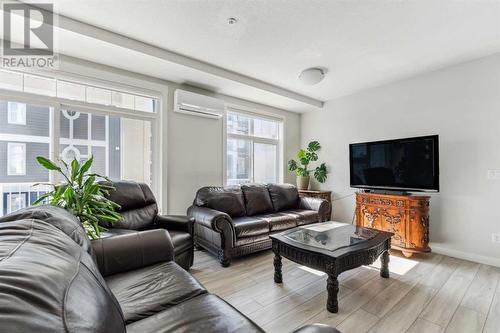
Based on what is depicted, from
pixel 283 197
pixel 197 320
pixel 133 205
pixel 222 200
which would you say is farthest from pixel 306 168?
pixel 197 320

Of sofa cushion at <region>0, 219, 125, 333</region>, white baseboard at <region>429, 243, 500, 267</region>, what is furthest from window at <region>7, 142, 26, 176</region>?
white baseboard at <region>429, 243, 500, 267</region>

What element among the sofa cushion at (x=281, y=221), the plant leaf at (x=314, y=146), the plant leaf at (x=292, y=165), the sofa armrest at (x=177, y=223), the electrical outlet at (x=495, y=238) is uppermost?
the plant leaf at (x=314, y=146)

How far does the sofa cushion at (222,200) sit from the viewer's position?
327 cm

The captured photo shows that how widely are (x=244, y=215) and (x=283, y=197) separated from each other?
0.85m

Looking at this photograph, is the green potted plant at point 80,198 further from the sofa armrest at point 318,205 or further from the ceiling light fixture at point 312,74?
the sofa armrest at point 318,205

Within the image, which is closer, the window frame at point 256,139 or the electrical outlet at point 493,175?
the electrical outlet at point 493,175

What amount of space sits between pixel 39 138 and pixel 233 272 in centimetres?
265

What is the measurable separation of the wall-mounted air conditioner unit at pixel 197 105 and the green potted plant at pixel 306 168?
1.83m

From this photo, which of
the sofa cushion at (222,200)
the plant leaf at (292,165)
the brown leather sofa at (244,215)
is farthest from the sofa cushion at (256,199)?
the plant leaf at (292,165)

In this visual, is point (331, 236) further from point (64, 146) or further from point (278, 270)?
point (64, 146)

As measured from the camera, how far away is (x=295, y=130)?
5180 mm

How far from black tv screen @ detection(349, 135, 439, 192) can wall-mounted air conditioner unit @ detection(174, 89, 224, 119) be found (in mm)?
2293

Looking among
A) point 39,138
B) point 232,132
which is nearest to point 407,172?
point 232,132

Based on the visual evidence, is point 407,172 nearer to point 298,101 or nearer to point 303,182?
point 303,182
